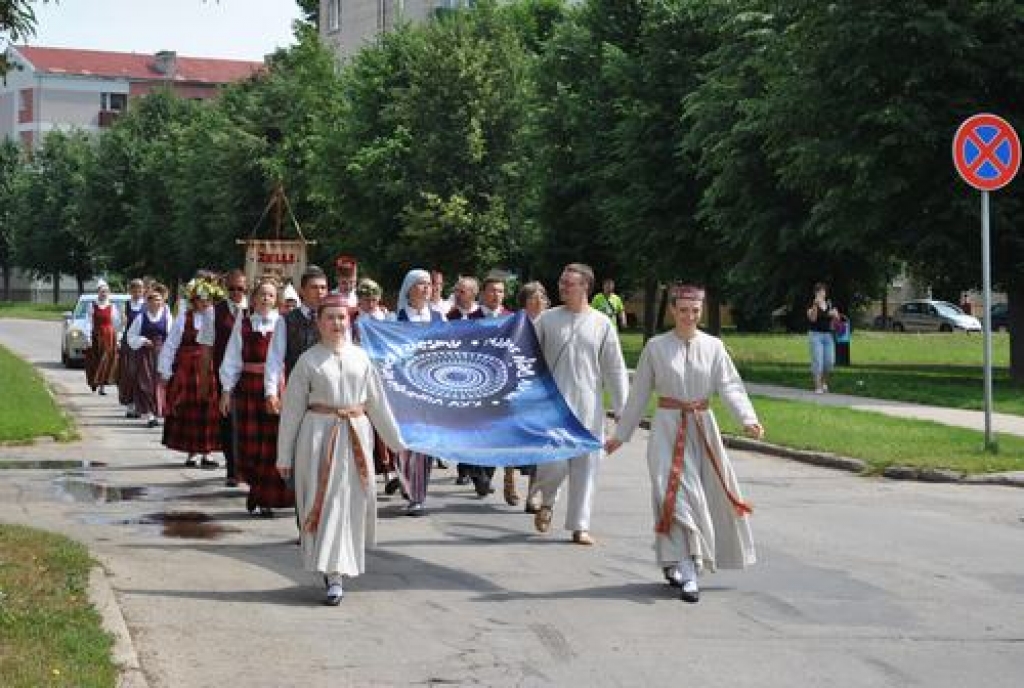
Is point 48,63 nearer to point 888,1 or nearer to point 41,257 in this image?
point 41,257

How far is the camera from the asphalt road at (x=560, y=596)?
7895mm

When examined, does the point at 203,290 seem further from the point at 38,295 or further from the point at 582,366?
the point at 38,295

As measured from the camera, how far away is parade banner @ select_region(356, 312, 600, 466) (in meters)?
11.7

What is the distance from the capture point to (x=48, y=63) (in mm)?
129000

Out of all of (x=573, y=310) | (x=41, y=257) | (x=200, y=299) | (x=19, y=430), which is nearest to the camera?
(x=573, y=310)

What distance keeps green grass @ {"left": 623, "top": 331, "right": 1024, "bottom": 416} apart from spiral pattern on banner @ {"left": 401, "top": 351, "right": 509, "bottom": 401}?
1228 centimetres

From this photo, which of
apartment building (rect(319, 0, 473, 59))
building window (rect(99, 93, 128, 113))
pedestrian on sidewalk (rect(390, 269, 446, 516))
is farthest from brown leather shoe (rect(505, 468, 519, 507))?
building window (rect(99, 93, 128, 113))

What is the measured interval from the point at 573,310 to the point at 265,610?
3967 millimetres

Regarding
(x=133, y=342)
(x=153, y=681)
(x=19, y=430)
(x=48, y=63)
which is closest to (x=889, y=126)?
(x=133, y=342)

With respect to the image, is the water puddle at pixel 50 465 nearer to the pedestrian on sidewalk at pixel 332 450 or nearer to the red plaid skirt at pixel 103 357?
the pedestrian on sidewalk at pixel 332 450

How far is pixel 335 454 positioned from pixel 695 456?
2.16m

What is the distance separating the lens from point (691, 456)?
9.91 meters

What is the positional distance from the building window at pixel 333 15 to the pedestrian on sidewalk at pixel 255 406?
240 feet

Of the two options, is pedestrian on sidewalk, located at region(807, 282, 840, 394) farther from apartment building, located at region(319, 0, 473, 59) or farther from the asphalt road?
apartment building, located at region(319, 0, 473, 59)
